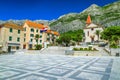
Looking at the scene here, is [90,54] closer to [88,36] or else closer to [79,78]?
[79,78]

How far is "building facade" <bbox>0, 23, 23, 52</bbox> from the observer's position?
4553cm

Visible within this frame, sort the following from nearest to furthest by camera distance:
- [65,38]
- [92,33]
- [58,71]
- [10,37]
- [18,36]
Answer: [58,71] → [10,37] → [18,36] → [65,38] → [92,33]

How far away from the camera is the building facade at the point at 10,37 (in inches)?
1793

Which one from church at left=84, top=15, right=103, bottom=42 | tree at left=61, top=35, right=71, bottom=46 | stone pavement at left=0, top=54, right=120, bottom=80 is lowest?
stone pavement at left=0, top=54, right=120, bottom=80

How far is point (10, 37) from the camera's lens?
156 feet

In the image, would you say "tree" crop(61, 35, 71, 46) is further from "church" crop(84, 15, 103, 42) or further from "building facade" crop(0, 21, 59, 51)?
"church" crop(84, 15, 103, 42)

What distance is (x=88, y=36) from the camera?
2562 inches

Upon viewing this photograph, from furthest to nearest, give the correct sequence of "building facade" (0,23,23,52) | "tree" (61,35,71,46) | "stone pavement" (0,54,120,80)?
"tree" (61,35,71,46) → "building facade" (0,23,23,52) → "stone pavement" (0,54,120,80)

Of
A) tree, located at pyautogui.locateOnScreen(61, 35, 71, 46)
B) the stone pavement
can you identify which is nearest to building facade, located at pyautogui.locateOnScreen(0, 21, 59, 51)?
tree, located at pyautogui.locateOnScreen(61, 35, 71, 46)

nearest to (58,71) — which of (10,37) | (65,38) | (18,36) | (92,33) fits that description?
(10,37)

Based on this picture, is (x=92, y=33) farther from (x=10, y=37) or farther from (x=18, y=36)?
(x=10, y=37)

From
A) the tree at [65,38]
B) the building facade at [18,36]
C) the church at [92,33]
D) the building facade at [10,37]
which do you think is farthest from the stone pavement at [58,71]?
the church at [92,33]

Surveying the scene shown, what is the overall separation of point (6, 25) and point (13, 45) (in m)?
7.34

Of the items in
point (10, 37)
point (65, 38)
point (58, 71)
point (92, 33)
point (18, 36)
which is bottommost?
point (58, 71)
